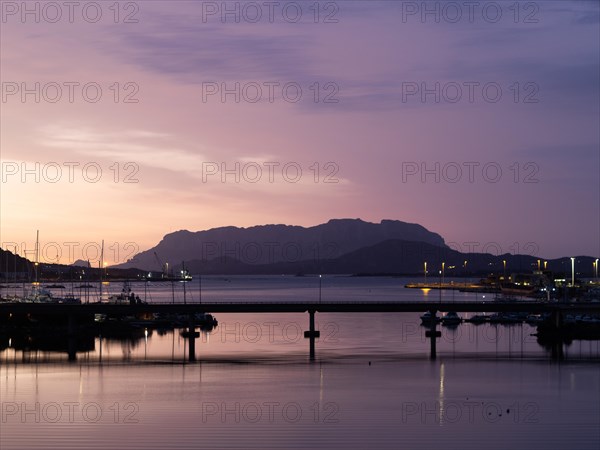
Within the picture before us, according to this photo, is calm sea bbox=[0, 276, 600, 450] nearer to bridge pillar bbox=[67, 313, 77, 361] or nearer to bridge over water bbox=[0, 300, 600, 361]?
bridge pillar bbox=[67, 313, 77, 361]

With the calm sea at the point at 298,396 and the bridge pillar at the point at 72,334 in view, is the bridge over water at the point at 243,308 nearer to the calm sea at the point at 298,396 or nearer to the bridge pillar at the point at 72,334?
the bridge pillar at the point at 72,334

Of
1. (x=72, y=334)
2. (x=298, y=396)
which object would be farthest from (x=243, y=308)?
(x=298, y=396)

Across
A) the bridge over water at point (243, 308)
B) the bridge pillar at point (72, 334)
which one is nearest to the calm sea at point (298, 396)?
the bridge pillar at point (72, 334)

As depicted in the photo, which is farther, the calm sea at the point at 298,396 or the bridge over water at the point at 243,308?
the bridge over water at the point at 243,308

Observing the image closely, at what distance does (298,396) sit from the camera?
58500mm

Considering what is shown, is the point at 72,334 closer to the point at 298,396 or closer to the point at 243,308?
the point at 243,308

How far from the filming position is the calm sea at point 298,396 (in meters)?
46.2

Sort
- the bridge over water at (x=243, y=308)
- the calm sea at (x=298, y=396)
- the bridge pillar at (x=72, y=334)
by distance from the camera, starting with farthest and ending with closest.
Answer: the bridge over water at (x=243, y=308), the bridge pillar at (x=72, y=334), the calm sea at (x=298, y=396)

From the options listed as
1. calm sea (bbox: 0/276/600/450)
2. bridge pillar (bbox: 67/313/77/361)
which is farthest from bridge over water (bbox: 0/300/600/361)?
calm sea (bbox: 0/276/600/450)

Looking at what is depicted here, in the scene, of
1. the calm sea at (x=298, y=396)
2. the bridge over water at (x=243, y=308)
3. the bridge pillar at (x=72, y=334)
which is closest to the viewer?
the calm sea at (x=298, y=396)

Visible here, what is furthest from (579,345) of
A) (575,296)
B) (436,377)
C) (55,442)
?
(575,296)

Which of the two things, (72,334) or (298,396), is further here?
(72,334)

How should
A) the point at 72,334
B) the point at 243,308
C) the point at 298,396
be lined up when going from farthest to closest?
the point at 72,334
the point at 243,308
the point at 298,396

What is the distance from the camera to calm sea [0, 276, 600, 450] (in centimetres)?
4622
